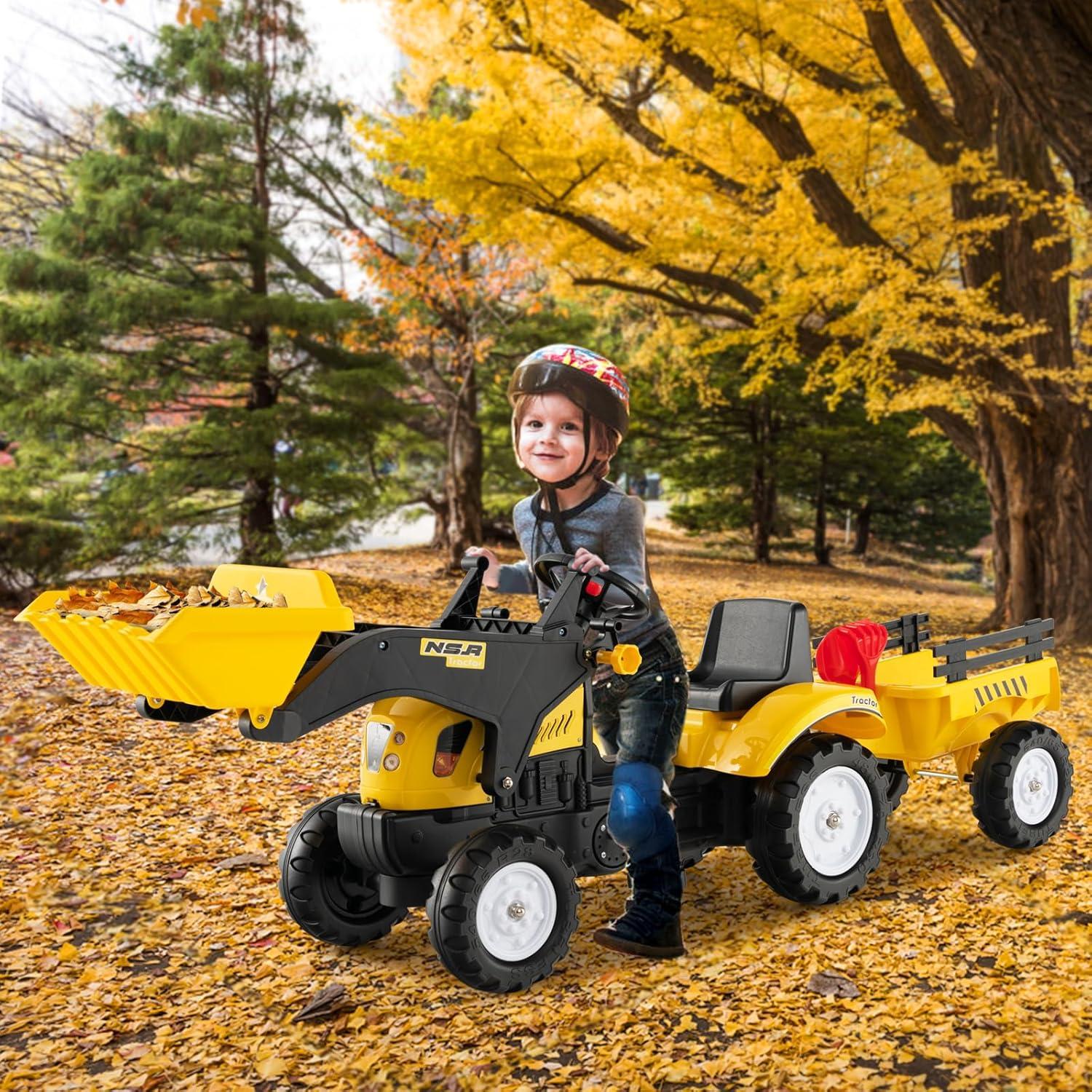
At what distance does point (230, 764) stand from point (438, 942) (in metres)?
3.29

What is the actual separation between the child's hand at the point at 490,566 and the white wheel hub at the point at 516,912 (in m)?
0.89

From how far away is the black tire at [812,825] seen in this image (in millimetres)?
3750

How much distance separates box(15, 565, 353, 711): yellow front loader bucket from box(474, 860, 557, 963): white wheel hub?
0.85 m

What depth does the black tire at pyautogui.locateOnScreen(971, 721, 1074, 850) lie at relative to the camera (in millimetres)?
4453

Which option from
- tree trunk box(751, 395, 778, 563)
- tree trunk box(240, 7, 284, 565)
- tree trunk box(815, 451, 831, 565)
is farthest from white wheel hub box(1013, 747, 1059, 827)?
tree trunk box(815, 451, 831, 565)

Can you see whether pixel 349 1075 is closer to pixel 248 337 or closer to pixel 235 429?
pixel 235 429

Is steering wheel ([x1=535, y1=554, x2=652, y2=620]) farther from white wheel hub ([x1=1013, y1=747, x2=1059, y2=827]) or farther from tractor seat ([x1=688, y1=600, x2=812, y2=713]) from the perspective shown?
white wheel hub ([x1=1013, y1=747, x2=1059, y2=827])

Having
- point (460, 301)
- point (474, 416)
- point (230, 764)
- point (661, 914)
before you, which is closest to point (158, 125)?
point (460, 301)

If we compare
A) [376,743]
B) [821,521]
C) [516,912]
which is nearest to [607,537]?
[376,743]

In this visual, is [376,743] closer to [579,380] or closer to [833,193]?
[579,380]

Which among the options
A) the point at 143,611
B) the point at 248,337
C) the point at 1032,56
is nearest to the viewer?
the point at 143,611

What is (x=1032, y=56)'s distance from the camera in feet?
17.7

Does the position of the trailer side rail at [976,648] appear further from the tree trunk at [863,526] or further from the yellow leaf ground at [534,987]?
the tree trunk at [863,526]

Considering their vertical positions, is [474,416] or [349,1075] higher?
[474,416]
